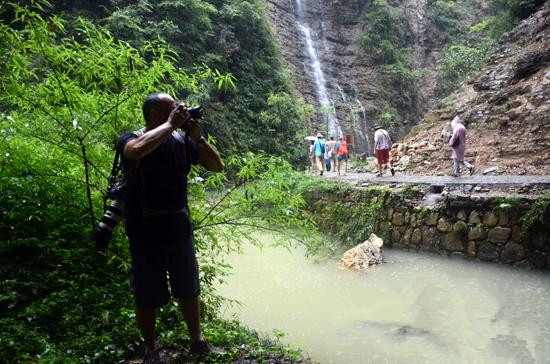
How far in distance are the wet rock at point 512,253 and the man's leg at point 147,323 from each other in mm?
5938

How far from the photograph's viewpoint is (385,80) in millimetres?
23547

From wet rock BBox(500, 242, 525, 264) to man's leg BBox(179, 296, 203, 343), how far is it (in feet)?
18.6

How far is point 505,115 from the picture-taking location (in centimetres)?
1012

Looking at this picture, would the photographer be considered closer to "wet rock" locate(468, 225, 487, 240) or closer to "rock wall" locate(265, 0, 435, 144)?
"wet rock" locate(468, 225, 487, 240)

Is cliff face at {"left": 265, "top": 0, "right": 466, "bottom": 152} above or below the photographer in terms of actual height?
above

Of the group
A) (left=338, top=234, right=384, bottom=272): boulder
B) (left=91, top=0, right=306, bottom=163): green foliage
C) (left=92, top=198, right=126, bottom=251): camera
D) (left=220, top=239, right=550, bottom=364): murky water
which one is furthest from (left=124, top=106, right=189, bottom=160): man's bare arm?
(left=91, top=0, right=306, bottom=163): green foliage

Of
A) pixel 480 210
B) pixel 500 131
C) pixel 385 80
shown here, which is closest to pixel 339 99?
pixel 385 80

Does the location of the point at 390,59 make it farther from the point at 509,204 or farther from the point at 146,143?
the point at 146,143

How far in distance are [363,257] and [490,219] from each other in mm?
2250

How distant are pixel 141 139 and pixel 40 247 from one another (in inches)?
67.5

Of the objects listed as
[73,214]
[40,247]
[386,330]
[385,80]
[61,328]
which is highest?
[385,80]

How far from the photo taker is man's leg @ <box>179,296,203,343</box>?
2188 mm

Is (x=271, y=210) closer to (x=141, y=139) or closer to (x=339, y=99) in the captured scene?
(x=141, y=139)

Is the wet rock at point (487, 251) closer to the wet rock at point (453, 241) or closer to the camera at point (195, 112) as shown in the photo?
the wet rock at point (453, 241)
